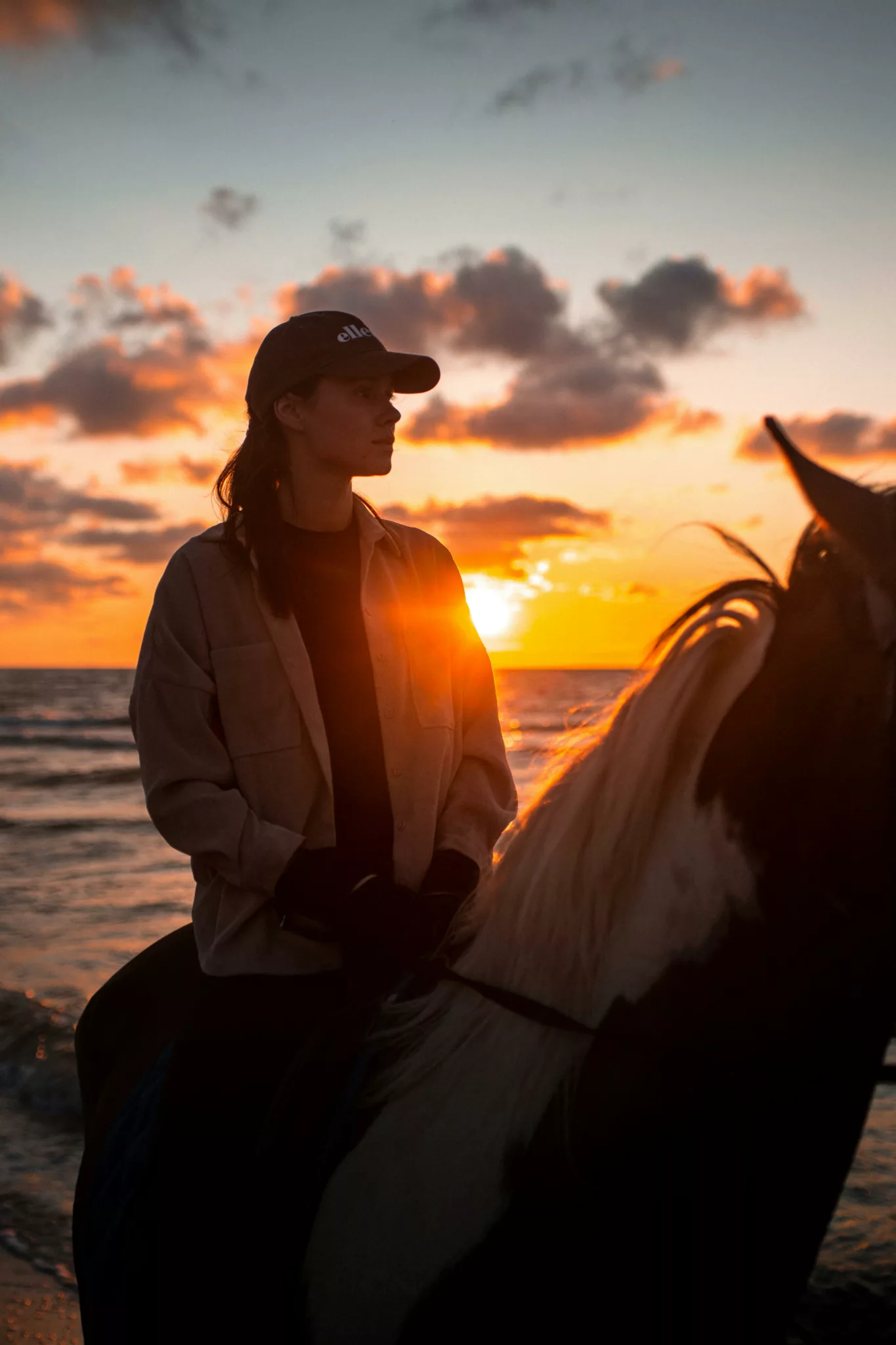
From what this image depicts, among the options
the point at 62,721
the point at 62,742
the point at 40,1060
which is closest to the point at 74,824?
the point at 40,1060

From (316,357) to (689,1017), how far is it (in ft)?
5.33

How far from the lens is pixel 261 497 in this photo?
2.28 m

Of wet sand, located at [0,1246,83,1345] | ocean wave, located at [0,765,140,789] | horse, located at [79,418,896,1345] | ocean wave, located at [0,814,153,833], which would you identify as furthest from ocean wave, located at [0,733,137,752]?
horse, located at [79,418,896,1345]

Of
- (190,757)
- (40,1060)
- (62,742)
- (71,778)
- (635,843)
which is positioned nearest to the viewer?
(635,843)

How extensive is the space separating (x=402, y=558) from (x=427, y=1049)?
1223 mm

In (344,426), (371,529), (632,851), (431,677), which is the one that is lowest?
(632,851)

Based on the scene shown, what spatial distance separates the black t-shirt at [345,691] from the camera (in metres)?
2.17

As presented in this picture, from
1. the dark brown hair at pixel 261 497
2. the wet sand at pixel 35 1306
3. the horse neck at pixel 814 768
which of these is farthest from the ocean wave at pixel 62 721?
the horse neck at pixel 814 768

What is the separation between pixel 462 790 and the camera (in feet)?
7.67

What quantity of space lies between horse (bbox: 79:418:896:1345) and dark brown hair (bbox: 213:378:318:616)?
97 cm

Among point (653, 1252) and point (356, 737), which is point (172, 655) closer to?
point (356, 737)

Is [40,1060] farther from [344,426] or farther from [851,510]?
[851,510]

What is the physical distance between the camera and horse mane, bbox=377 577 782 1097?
1.30m

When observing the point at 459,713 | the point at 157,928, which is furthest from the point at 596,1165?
the point at 157,928
